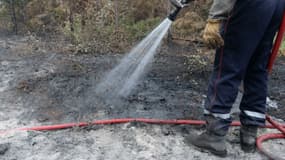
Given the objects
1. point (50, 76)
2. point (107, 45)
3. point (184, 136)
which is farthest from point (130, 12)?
point (184, 136)

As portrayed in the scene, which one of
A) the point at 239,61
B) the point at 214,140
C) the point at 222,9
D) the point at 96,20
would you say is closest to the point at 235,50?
the point at 239,61

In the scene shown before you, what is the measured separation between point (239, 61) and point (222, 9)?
446mm

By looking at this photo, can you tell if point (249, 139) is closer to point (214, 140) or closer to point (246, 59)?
point (214, 140)

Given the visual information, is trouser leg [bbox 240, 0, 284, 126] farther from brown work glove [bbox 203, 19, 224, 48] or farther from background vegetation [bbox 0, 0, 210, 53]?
background vegetation [bbox 0, 0, 210, 53]

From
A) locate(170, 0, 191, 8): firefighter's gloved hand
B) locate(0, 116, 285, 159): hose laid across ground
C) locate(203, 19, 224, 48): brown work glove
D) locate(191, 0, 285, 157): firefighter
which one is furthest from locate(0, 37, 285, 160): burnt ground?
locate(170, 0, 191, 8): firefighter's gloved hand

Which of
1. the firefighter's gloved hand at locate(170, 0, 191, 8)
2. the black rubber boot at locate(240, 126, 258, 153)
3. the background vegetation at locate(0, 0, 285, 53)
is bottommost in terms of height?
the black rubber boot at locate(240, 126, 258, 153)

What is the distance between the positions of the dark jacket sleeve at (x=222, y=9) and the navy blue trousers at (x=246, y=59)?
5cm

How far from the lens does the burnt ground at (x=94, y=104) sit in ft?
9.19

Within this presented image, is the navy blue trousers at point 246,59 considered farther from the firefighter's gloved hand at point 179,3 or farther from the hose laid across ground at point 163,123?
the firefighter's gloved hand at point 179,3

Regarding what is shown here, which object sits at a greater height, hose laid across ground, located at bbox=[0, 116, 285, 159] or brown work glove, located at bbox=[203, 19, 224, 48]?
brown work glove, located at bbox=[203, 19, 224, 48]

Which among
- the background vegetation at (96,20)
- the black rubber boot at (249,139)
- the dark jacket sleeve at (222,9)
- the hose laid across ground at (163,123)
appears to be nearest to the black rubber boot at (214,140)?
the black rubber boot at (249,139)

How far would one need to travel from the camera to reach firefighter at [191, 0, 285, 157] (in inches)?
98.9

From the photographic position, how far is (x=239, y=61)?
2.63m

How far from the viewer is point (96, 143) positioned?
9.45 feet
